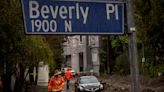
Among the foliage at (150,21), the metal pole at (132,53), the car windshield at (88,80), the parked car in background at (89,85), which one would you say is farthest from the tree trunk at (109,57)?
the metal pole at (132,53)

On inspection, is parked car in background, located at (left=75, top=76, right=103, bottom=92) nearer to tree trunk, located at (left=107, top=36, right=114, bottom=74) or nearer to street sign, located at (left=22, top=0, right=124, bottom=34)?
tree trunk, located at (left=107, top=36, right=114, bottom=74)

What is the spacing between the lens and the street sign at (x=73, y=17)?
19.2 ft

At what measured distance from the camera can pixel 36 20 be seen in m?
5.87

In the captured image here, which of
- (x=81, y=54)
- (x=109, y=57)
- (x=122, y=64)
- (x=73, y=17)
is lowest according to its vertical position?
(x=81, y=54)

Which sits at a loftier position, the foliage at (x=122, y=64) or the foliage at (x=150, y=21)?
the foliage at (x=150, y=21)

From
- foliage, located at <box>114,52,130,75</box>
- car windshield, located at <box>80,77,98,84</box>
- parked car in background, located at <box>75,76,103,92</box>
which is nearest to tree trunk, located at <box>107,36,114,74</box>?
foliage, located at <box>114,52,130,75</box>

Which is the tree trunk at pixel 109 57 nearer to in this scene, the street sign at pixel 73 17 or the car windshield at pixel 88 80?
the car windshield at pixel 88 80

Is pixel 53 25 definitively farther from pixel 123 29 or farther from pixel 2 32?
pixel 2 32

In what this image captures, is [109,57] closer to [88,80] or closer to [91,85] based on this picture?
[88,80]

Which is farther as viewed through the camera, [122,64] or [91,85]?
[122,64]

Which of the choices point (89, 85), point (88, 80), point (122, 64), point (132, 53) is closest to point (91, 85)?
point (89, 85)

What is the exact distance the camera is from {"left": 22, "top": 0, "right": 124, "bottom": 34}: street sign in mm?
5859

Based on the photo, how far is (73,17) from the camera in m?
6.04

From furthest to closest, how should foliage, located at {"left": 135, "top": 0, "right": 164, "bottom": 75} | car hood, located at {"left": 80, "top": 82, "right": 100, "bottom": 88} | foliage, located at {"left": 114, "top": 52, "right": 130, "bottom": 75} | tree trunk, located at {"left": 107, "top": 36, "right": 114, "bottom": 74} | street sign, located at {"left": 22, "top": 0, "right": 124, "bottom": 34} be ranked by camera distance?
tree trunk, located at {"left": 107, "top": 36, "right": 114, "bottom": 74} < foliage, located at {"left": 114, "top": 52, "right": 130, "bottom": 75} < car hood, located at {"left": 80, "top": 82, "right": 100, "bottom": 88} < foliage, located at {"left": 135, "top": 0, "right": 164, "bottom": 75} < street sign, located at {"left": 22, "top": 0, "right": 124, "bottom": 34}
